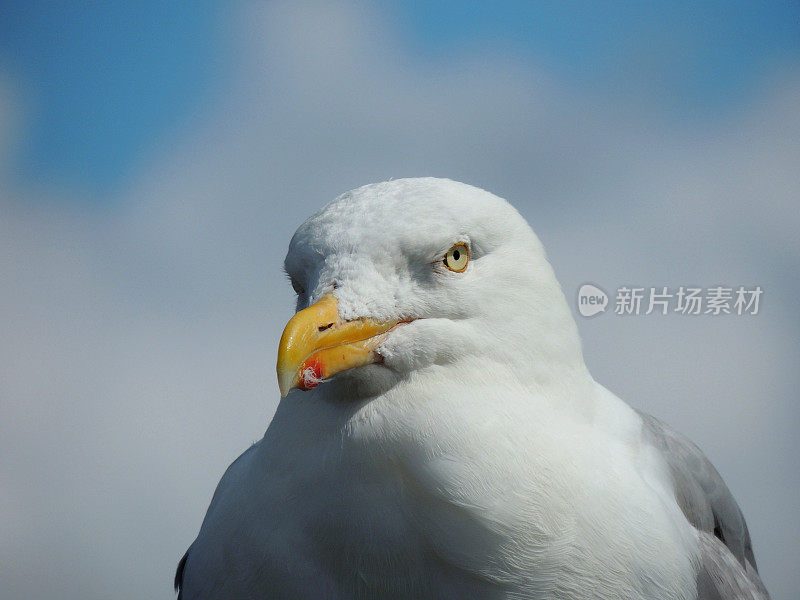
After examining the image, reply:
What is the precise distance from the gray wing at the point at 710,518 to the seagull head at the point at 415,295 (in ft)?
2.32

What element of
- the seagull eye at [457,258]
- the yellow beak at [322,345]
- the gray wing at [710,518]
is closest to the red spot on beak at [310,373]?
the yellow beak at [322,345]

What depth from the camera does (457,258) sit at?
1.97m

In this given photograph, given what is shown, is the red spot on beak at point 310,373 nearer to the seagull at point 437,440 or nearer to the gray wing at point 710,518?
the seagull at point 437,440

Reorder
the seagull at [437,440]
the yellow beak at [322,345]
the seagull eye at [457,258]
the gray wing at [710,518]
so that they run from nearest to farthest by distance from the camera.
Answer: the yellow beak at [322,345] → the seagull at [437,440] → the seagull eye at [457,258] → the gray wing at [710,518]

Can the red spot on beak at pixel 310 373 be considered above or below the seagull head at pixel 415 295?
below

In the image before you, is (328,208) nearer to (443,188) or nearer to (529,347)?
(443,188)

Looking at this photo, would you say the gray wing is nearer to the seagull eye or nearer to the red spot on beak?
the seagull eye

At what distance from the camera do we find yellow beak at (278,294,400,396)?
1660 millimetres

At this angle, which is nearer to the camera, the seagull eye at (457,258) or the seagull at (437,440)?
the seagull at (437,440)

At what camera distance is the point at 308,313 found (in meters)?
1.71

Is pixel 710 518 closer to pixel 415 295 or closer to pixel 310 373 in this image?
pixel 415 295

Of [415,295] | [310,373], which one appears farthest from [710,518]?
[310,373]

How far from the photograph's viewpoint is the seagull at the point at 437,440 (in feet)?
6.01

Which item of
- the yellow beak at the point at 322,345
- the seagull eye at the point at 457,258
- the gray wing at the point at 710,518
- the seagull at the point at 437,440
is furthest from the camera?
the gray wing at the point at 710,518
